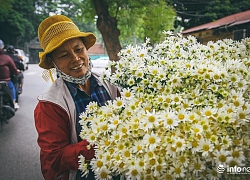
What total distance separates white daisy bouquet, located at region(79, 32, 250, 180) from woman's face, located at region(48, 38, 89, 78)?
51cm

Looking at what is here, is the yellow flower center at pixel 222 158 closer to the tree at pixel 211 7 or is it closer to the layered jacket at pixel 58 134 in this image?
the layered jacket at pixel 58 134

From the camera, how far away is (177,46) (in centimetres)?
133

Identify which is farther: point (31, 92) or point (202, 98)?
point (31, 92)

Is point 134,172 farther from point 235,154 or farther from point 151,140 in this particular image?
point 235,154

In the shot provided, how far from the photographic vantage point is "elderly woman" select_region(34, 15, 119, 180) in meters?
1.36

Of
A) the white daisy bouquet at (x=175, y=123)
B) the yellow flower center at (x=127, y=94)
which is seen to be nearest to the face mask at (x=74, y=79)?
the white daisy bouquet at (x=175, y=123)

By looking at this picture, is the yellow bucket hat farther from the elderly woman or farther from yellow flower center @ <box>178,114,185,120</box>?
yellow flower center @ <box>178,114,185,120</box>

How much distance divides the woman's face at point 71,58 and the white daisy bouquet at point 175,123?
0.51 m

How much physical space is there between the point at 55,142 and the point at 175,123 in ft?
2.45

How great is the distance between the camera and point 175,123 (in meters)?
0.89

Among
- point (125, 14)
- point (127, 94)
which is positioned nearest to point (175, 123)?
point (127, 94)

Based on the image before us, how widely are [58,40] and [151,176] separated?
1010 mm

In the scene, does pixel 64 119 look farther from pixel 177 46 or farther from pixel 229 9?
pixel 229 9

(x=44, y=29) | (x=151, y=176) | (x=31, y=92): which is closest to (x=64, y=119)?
(x=44, y=29)
